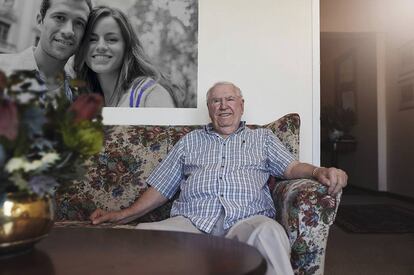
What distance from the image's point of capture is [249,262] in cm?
89

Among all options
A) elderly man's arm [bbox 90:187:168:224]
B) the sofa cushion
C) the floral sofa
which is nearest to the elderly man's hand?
the floral sofa

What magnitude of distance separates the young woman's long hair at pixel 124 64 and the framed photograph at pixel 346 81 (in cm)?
452

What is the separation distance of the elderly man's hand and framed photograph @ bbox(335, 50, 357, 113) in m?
4.91

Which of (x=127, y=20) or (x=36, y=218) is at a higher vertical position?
(x=127, y=20)

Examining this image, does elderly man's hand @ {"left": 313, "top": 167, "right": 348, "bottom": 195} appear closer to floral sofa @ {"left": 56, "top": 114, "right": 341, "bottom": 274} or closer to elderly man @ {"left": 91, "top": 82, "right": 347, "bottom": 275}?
elderly man @ {"left": 91, "top": 82, "right": 347, "bottom": 275}

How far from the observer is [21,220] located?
85 cm

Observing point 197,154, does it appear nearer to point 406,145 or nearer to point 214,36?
point 214,36

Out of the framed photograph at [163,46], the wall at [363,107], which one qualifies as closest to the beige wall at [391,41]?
the wall at [363,107]

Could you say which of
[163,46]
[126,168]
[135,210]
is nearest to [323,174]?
[135,210]

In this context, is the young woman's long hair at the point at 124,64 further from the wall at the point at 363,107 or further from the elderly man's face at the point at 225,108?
the wall at the point at 363,107

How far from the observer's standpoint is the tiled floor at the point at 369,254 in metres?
2.32

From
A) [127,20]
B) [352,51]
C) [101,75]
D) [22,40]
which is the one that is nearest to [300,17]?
[127,20]

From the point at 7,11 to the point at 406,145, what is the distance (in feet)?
14.8

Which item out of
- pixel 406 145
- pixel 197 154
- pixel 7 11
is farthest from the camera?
pixel 406 145
